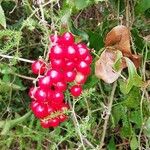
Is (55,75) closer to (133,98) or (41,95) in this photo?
(41,95)

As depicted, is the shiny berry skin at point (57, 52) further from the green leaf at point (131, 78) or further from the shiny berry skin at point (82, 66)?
the green leaf at point (131, 78)

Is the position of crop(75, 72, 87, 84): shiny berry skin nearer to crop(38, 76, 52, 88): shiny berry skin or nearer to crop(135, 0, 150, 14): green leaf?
crop(38, 76, 52, 88): shiny berry skin

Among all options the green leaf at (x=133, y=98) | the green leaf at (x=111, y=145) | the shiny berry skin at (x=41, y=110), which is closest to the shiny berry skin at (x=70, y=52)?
the shiny berry skin at (x=41, y=110)

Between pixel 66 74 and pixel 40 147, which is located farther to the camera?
pixel 40 147

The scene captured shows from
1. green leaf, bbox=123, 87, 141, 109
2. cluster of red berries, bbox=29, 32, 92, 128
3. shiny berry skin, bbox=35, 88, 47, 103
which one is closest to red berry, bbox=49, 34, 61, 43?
cluster of red berries, bbox=29, 32, 92, 128

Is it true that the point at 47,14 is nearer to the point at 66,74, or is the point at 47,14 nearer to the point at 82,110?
the point at 66,74

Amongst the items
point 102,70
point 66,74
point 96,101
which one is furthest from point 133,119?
point 66,74

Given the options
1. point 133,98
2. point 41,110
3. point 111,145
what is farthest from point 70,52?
point 111,145
